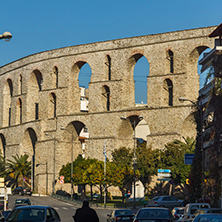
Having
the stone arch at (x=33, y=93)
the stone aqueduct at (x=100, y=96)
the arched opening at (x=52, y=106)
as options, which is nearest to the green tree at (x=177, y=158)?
the stone aqueduct at (x=100, y=96)

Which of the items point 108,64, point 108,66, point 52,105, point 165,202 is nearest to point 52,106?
point 52,105

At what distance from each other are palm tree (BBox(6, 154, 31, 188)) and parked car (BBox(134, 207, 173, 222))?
229ft

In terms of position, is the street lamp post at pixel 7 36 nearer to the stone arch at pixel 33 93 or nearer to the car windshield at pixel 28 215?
the car windshield at pixel 28 215

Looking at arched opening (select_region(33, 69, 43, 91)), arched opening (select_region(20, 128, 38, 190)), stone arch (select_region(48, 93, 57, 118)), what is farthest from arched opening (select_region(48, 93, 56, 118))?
arched opening (select_region(20, 128, 38, 190))

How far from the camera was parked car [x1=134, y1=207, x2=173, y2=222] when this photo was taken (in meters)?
22.6

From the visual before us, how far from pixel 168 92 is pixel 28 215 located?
61924 mm

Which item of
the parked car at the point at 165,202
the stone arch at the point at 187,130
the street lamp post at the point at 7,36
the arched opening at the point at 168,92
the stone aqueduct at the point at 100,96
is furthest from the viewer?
the arched opening at the point at 168,92

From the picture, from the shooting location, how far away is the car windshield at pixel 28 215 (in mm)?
19938

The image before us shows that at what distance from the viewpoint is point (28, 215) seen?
20.1 meters

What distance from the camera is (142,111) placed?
80062 millimetres

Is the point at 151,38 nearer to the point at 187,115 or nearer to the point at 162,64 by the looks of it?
the point at 162,64

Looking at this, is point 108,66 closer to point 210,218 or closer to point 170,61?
point 170,61

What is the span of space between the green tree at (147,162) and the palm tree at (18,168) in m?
23.9

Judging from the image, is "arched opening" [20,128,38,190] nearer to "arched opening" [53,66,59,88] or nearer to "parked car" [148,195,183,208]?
"arched opening" [53,66,59,88]
